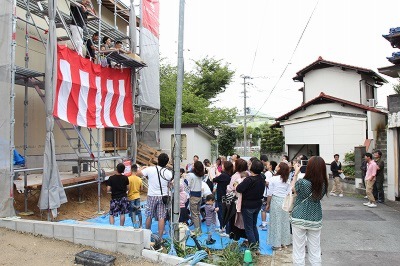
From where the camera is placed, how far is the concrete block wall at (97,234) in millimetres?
4738

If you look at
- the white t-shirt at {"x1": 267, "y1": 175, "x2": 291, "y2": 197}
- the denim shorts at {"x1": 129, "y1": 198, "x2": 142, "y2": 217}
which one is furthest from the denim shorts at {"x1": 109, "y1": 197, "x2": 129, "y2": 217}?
the white t-shirt at {"x1": 267, "y1": 175, "x2": 291, "y2": 197}

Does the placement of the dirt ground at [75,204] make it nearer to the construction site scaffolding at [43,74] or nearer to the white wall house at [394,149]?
the construction site scaffolding at [43,74]

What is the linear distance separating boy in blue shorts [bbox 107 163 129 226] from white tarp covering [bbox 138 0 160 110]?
22.7 feet

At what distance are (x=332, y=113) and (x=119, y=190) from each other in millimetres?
13530

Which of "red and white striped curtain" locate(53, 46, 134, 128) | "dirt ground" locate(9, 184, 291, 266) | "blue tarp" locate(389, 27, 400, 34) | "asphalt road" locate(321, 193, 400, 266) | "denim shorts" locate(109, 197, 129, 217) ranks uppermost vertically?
"blue tarp" locate(389, 27, 400, 34)

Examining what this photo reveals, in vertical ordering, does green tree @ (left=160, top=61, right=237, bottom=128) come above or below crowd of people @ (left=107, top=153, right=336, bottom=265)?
above

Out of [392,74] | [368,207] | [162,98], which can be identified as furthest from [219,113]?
[368,207]

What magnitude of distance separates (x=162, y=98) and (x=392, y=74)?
12905 mm

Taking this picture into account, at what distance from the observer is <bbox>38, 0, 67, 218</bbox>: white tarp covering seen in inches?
258

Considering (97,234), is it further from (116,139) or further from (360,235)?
(116,139)

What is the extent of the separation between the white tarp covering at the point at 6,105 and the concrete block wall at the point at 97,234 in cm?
75

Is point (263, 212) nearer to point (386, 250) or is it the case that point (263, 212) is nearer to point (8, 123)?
point (386, 250)

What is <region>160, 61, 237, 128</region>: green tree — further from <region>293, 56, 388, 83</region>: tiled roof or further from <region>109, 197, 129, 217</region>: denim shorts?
<region>109, 197, 129, 217</region>: denim shorts

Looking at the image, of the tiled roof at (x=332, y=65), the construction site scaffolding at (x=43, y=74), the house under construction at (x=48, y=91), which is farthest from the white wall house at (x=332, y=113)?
the construction site scaffolding at (x=43, y=74)
